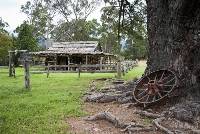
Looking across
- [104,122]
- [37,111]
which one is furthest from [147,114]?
[37,111]

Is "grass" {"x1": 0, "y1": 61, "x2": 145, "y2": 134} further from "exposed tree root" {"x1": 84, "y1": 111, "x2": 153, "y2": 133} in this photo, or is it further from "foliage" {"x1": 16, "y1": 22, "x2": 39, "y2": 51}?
"foliage" {"x1": 16, "y1": 22, "x2": 39, "y2": 51}

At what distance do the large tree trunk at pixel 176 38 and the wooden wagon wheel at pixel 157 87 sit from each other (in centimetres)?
28

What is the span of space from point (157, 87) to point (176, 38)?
1645 mm

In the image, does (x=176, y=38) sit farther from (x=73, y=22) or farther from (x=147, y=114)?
(x=73, y=22)

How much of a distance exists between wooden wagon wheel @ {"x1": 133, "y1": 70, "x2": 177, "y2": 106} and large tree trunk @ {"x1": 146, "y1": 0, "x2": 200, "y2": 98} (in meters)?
0.28

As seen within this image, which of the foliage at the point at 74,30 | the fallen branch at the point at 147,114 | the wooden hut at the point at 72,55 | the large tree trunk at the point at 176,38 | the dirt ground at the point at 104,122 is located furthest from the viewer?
the foliage at the point at 74,30

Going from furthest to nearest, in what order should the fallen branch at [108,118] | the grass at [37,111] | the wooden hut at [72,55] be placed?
1. the wooden hut at [72,55]
2. the fallen branch at [108,118]
3. the grass at [37,111]

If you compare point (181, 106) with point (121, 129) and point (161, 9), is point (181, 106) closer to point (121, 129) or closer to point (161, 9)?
point (121, 129)

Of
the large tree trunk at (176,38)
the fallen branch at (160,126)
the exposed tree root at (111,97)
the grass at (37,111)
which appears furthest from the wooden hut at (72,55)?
the fallen branch at (160,126)

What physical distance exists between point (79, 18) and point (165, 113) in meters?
64.9

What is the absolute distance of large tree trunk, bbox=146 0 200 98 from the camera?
37.7ft

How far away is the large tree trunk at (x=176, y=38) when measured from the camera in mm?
11499

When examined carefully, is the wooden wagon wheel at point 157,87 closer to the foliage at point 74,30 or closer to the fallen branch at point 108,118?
the fallen branch at point 108,118

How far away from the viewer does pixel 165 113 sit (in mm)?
10617
